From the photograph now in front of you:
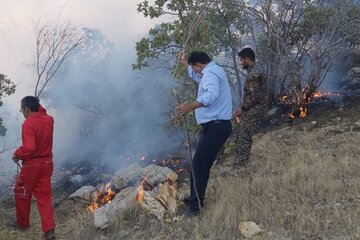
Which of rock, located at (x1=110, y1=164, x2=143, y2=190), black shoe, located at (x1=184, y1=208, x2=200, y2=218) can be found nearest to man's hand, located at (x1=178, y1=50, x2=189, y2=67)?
black shoe, located at (x1=184, y1=208, x2=200, y2=218)

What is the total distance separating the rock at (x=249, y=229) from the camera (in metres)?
4.41

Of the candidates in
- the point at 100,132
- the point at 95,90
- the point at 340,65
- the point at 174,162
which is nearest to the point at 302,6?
the point at 340,65

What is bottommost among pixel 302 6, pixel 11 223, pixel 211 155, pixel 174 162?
pixel 174 162

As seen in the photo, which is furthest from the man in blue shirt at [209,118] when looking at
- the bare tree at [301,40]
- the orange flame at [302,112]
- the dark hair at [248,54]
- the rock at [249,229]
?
the orange flame at [302,112]

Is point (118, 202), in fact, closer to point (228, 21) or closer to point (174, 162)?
point (174, 162)

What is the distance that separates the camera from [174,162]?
353 inches

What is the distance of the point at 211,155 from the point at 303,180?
1.53 m

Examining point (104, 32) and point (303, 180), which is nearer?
point (303, 180)

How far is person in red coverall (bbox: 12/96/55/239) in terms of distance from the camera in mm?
5138

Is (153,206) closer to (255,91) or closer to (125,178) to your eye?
(255,91)

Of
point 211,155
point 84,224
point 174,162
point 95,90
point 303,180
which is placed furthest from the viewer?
point 95,90

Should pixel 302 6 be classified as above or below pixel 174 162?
above

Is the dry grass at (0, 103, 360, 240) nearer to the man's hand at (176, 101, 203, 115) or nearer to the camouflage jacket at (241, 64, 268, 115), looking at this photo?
the camouflage jacket at (241, 64, 268, 115)

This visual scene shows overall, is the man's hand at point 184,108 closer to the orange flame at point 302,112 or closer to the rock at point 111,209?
the rock at point 111,209
